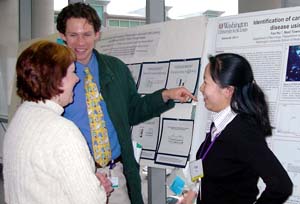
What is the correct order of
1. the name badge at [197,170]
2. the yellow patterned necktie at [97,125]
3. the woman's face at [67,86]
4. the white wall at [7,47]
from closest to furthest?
the woman's face at [67,86] → the name badge at [197,170] → the yellow patterned necktie at [97,125] → the white wall at [7,47]

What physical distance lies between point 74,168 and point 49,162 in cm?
8

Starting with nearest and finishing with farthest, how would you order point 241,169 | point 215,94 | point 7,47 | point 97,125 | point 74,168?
point 74,168, point 241,169, point 215,94, point 97,125, point 7,47

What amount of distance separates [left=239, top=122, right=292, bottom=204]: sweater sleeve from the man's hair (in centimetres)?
98

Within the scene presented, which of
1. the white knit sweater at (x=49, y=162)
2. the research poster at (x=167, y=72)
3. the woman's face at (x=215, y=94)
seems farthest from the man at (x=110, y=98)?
the white knit sweater at (x=49, y=162)

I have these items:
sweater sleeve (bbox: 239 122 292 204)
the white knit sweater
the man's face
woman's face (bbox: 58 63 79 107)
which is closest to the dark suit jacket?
sweater sleeve (bbox: 239 122 292 204)

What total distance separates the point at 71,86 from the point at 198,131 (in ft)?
2.83

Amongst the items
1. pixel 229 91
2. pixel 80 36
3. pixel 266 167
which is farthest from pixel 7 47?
pixel 266 167

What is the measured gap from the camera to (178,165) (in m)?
2.18

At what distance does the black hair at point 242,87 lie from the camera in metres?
1.57

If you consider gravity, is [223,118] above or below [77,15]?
below

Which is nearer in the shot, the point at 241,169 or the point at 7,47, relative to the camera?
the point at 241,169

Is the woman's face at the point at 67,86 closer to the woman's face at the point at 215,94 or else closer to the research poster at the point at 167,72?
the woman's face at the point at 215,94

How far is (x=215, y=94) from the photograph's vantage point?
1.64 metres

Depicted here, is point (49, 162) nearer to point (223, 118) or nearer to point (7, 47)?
point (223, 118)
